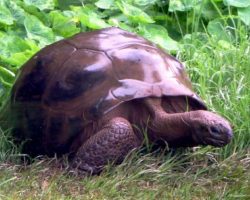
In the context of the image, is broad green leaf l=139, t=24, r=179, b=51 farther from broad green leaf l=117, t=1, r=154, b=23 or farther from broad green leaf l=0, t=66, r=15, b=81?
broad green leaf l=0, t=66, r=15, b=81

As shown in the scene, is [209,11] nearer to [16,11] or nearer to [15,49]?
[16,11]

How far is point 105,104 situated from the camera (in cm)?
412

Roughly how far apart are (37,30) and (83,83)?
1.49m

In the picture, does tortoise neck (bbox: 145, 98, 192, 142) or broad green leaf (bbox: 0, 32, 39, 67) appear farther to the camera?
broad green leaf (bbox: 0, 32, 39, 67)

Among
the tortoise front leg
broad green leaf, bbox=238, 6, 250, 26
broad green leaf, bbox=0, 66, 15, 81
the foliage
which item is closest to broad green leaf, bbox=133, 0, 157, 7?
the foliage

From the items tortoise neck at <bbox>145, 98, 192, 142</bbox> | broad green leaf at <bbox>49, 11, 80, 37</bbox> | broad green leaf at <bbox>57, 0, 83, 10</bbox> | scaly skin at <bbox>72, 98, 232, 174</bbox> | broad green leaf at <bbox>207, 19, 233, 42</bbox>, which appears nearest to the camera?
scaly skin at <bbox>72, 98, 232, 174</bbox>

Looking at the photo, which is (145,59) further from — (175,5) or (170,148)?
(175,5)

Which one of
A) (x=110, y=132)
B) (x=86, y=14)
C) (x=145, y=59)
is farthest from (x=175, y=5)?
(x=110, y=132)

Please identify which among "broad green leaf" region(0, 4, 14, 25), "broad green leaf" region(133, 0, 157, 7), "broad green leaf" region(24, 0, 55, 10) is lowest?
"broad green leaf" region(133, 0, 157, 7)

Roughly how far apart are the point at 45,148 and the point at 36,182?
388mm

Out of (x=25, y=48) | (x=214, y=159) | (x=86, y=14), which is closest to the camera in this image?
(x=214, y=159)

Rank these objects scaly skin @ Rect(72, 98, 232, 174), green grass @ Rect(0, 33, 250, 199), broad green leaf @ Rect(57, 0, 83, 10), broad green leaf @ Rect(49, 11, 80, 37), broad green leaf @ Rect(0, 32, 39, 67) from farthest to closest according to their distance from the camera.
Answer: broad green leaf @ Rect(57, 0, 83, 10) → broad green leaf @ Rect(49, 11, 80, 37) → broad green leaf @ Rect(0, 32, 39, 67) → scaly skin @ Rect(72, 98, 232, 174) → green grass @ Rect(0, 33, 250, 199)

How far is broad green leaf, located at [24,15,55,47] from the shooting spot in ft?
18.2

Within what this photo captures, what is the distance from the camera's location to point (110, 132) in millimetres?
4070
